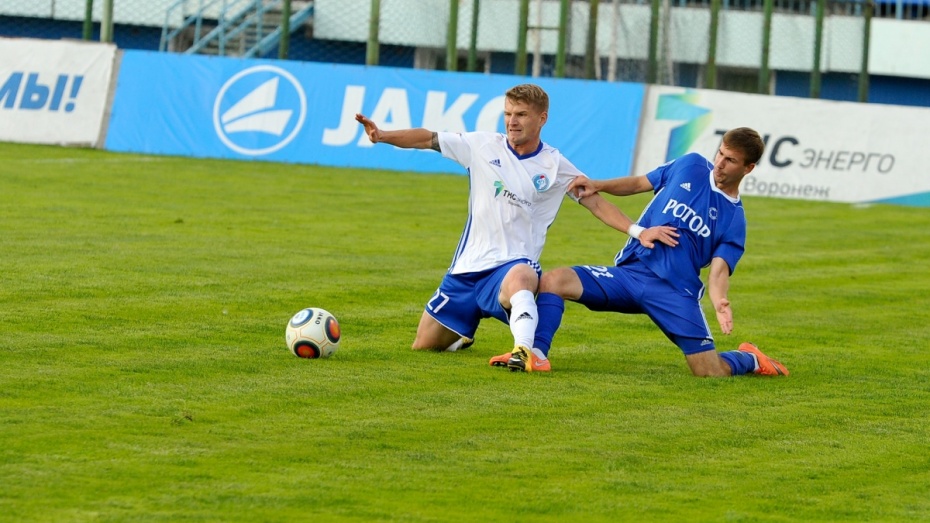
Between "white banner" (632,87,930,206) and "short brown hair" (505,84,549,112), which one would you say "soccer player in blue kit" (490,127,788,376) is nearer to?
"short brown hair" (505,84,549,112)

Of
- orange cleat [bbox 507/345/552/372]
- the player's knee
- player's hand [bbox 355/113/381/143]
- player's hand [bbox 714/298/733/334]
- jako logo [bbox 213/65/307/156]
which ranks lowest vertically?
jako logo [bbox 213/65/307/156]

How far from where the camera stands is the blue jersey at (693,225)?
8.70m

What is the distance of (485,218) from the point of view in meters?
8.80

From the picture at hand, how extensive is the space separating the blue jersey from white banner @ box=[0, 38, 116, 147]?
18.0 meters

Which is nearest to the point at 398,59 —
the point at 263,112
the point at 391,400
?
the point at 263,112

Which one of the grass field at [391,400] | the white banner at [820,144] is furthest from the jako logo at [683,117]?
the grass field at [391,400]

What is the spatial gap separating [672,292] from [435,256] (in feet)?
18.8

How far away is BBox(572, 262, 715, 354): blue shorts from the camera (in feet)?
28.3

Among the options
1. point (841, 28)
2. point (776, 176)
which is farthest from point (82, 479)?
point (841, 28)

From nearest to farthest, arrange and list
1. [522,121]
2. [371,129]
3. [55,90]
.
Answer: [371,129] → [522,121] → [55,90]

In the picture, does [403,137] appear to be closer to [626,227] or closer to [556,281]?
[556,281]

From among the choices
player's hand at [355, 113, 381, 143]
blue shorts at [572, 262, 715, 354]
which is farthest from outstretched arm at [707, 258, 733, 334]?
player's hand at [355, 113, 381, 143]

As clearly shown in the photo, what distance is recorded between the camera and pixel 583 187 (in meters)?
8.74

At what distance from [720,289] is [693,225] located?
565mm
